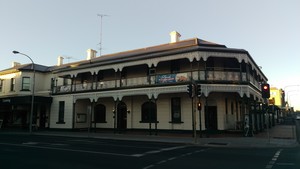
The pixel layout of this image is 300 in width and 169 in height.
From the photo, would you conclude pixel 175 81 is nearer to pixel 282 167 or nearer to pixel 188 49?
pixel 188 49

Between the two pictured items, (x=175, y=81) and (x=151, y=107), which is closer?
(x=175, y=81)

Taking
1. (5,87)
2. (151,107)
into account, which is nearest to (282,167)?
(151,107)

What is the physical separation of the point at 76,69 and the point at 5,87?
14770mm

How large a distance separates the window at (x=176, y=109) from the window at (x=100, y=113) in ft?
29.5

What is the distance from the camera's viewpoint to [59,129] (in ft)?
93.9

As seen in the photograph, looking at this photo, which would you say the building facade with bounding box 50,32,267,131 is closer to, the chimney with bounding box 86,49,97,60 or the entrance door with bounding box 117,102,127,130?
the entrance door with bounding box 117,102,127,130

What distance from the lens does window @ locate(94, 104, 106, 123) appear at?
28.0 meters

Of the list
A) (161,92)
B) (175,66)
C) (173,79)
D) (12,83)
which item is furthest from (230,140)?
(12,83)

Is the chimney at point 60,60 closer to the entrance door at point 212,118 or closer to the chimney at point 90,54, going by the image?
the chimney at point 90,54

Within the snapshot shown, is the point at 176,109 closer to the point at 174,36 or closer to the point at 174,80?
the point at 174,80

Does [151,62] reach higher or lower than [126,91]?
higher

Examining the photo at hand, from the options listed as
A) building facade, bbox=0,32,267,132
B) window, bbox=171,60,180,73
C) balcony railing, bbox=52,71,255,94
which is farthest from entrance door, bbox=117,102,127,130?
window, bbox=171,60,180,73

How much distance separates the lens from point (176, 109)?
23.0 m

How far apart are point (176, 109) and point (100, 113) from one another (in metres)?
10.1
